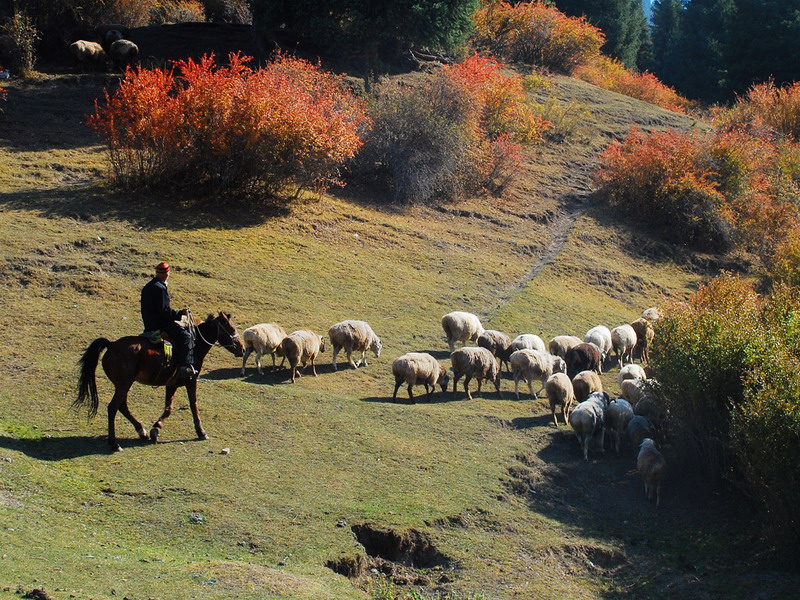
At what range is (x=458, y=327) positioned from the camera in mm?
20766

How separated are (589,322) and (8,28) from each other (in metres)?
25.1

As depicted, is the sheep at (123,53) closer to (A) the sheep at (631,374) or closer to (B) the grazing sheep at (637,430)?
(A) the sheep at (631,374)

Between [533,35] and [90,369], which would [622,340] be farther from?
[533,35]

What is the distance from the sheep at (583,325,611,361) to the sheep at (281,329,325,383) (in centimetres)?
727

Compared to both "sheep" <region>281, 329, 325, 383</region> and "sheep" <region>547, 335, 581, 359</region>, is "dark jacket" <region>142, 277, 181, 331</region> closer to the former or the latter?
"sheep" <region>281, 329, 325, 383</region>

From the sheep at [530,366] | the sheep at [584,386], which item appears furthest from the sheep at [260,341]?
the sheep at [584,386]

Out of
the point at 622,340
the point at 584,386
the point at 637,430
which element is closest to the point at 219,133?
the point at 622,340

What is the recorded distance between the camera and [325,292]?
2281 cm

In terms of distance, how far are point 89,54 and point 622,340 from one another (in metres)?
25.0

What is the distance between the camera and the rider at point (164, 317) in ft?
43.0

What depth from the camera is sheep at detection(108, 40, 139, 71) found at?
116 ft

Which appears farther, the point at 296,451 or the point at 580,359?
the point at 580,359

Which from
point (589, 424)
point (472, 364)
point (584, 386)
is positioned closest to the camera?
point (589, 424)

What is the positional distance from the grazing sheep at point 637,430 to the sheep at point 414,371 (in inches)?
157
